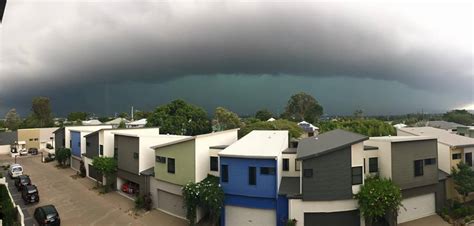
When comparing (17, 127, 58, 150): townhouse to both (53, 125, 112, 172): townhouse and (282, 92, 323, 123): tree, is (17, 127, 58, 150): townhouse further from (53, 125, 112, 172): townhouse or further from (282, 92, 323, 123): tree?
(282, 92, 323, 123): tree

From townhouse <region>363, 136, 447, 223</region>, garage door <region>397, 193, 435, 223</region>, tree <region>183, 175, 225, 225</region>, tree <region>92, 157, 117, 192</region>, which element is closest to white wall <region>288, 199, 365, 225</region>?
Answer: tree <region>183, 175, 225, 225</region>

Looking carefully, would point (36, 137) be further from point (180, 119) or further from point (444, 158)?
point (444, 158)

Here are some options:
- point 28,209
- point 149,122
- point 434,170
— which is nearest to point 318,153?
point 434,170

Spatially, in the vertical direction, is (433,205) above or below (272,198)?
below

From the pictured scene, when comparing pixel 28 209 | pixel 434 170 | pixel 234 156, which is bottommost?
pixel 28 209

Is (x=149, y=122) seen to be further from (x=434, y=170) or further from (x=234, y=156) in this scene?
(x=434, y=170)

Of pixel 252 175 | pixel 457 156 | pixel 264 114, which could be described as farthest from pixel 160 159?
pixel 264 114
